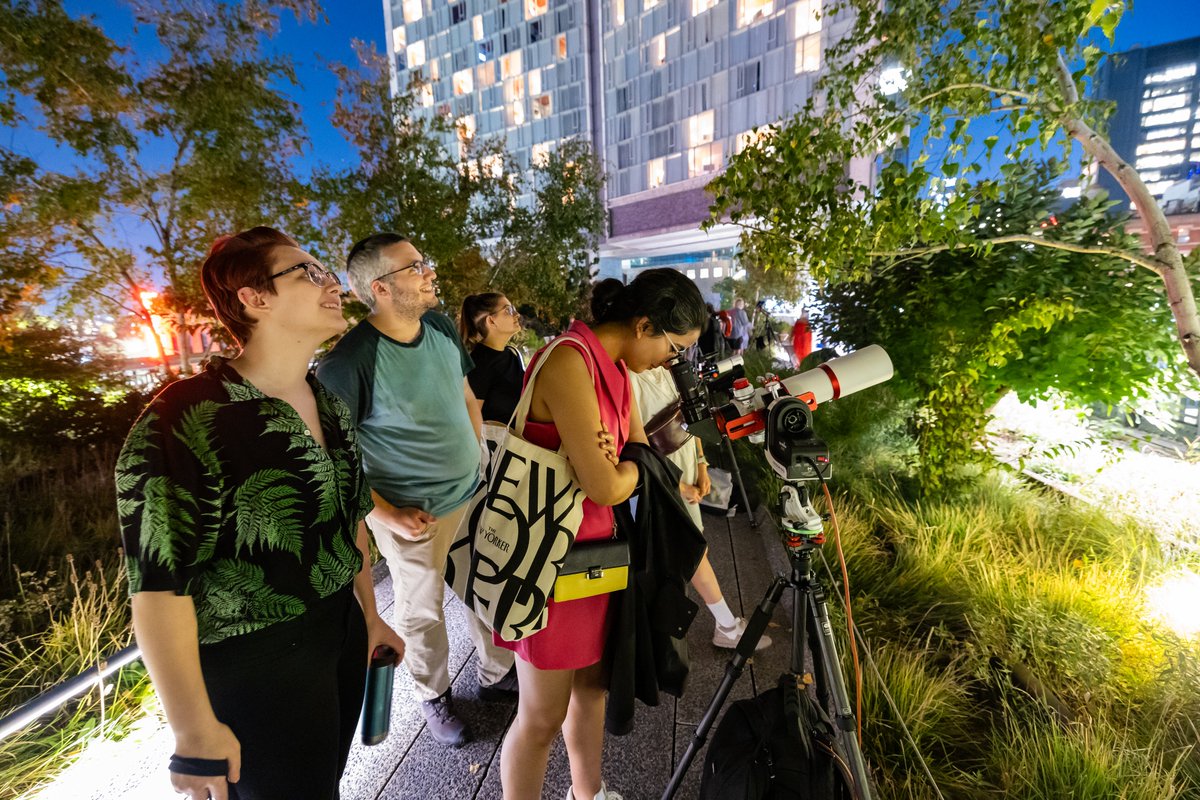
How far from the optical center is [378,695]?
1392 mm

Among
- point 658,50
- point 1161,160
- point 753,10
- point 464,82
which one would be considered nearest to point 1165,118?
point 1161,160

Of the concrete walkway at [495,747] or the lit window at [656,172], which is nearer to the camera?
the concrete walkway at [495,747]

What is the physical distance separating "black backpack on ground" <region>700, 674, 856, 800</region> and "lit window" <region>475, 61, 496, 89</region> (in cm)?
4518

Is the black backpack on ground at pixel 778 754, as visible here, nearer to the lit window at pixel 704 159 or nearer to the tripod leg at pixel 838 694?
the tripod leg at pixel 838 694

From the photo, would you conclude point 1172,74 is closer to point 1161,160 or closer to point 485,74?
point 1161,160

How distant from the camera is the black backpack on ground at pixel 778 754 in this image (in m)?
1.27

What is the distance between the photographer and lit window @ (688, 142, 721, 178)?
2855 centimetres

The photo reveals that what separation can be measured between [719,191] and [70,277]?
4.60 meters

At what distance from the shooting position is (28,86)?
318 cm

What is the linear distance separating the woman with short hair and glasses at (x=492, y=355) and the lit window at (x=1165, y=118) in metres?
5.56

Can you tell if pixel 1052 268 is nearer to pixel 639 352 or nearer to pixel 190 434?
pixel 639 352

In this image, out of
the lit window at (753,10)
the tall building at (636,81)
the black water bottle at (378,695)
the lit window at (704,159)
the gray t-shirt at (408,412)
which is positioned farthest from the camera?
the lit window at (704,159)

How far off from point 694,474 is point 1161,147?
14.6 ft

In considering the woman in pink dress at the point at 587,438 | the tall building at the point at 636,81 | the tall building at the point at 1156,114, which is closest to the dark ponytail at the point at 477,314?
the woman in pink dress at the point at 587,438
